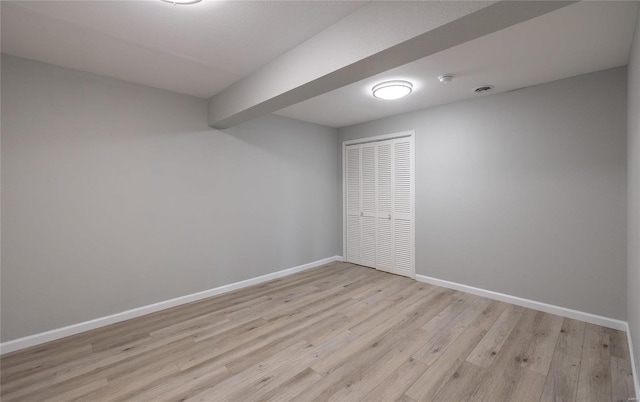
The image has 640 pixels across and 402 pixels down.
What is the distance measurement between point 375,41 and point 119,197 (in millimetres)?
2841

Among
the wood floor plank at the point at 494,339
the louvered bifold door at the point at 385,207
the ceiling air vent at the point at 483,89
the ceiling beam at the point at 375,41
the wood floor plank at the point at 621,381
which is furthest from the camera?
the louvered bifold door at the point at 385,207

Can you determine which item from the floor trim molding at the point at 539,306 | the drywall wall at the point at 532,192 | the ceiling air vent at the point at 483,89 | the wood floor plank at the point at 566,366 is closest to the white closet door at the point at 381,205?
the drywall wall at the point at 532,192

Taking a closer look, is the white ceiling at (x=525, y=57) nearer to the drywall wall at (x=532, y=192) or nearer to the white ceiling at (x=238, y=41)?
the white ceiling at (x=238, y=41)

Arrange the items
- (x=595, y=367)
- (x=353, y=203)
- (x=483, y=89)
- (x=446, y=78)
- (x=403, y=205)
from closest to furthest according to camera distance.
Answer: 1. (x=595, y=367)
2. (x=446, y=78)
3. (x=483, y=89)
4. (x=403, y=205)
5. (x=353, y=203)

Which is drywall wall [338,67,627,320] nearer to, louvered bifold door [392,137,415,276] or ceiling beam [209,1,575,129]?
louvered bifold door [392,137,415,276]

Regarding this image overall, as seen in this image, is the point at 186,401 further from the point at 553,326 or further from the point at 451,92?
the point at 451,92

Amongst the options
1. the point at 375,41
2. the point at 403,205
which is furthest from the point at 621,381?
the point at 375,41

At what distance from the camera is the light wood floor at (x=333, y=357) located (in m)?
1.85

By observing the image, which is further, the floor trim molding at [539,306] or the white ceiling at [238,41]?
the floor trim molding at [539,306]

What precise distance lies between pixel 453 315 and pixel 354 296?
3.69 ft

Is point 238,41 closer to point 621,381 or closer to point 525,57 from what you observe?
point 525,57

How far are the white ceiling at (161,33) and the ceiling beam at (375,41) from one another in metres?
0.11

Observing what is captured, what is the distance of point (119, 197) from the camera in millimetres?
2846

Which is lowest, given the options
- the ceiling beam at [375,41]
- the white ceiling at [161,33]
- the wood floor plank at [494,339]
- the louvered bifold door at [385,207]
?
the wood floor plank at [494,339]
